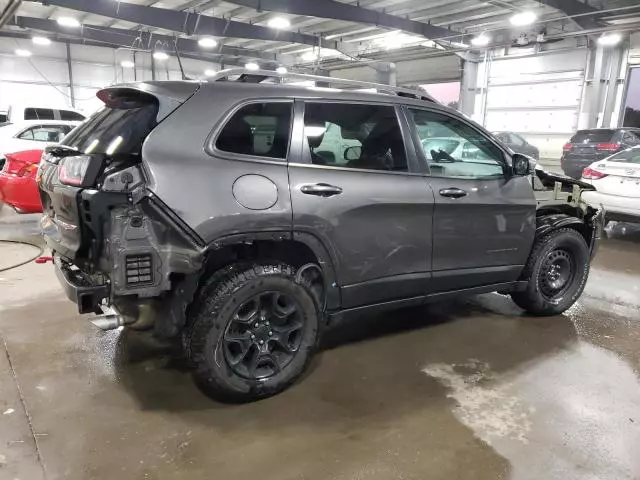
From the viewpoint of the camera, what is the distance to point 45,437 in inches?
94.9

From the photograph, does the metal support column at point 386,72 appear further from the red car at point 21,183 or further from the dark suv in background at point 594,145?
the red car at point 21,183

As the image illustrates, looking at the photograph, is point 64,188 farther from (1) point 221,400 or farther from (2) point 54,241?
(1) point 221,400

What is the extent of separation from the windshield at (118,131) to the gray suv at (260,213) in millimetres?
11

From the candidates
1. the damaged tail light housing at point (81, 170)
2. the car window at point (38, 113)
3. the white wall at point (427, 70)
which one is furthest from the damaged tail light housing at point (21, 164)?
the white wall at point (427, 70)

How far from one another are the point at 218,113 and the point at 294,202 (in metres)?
0.61

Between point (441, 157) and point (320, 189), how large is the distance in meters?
1.11

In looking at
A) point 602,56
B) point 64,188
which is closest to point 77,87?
point 602,56

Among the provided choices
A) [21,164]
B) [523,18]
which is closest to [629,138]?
[523,18]

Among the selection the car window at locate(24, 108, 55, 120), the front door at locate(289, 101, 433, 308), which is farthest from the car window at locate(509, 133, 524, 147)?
the front door at locate(289, 101, 433, 308)

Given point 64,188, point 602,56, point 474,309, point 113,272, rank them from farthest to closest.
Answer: point 602,56, point 474,309, point 64,188, point 113,272

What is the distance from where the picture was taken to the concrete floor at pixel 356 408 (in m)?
2.26

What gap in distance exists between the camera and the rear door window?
11975 mm

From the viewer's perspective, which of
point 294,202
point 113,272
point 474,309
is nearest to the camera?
point 113,272

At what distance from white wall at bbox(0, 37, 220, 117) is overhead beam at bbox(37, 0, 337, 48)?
4.66m
